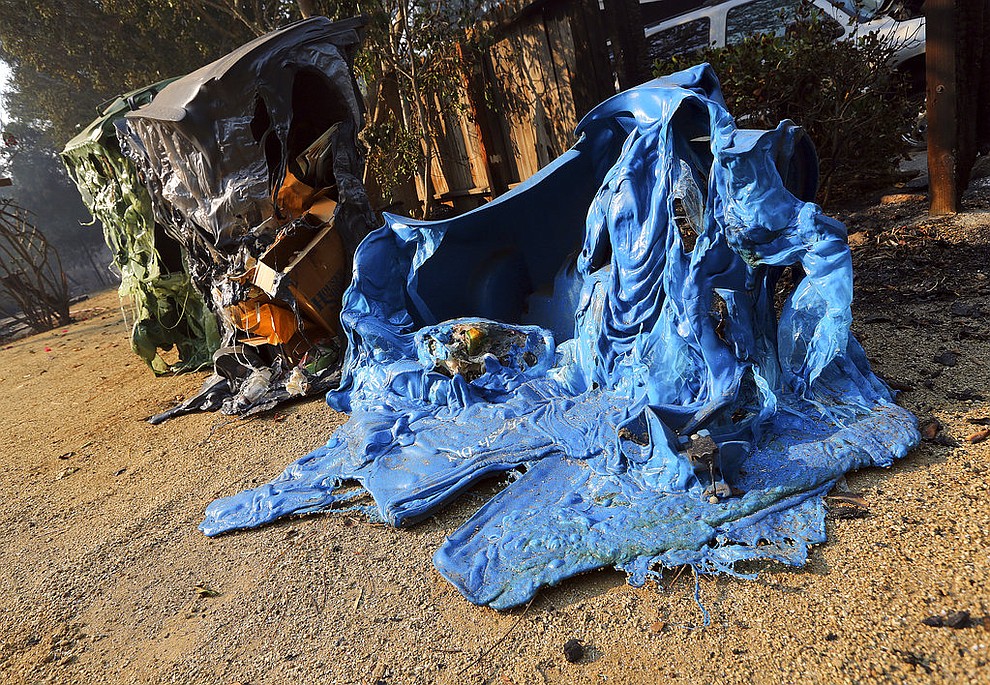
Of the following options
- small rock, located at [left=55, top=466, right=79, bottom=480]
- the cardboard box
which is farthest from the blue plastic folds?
small rock, located at [left=55, top=466, right=79, bottom=480]

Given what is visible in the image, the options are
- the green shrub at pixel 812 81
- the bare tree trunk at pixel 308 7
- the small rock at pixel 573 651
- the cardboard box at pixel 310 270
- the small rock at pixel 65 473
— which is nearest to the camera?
the small rock at pixel 573 651

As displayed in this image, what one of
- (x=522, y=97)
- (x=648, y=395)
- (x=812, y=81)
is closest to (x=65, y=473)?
(x=648, y=395)

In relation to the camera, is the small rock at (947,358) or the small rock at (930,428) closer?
the small rock at (930,428)

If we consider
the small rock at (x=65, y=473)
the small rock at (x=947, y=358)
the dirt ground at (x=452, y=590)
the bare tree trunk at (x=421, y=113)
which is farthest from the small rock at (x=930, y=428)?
the bare tree trunk at (x=421, y=113)

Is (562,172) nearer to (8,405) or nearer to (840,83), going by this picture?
(840,83)

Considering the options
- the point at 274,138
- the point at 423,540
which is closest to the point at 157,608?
the point at 423,540

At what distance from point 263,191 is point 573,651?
153 inches

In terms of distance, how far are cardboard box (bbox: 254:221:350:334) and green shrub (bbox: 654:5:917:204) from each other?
287cm

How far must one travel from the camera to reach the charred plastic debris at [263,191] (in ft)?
15.2

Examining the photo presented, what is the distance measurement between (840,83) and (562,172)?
277cm

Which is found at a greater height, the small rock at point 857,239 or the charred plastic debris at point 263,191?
the charred plastic debris at point 263,191

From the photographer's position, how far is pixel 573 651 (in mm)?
1984

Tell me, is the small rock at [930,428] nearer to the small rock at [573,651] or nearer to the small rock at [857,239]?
the small rock at [573,651]

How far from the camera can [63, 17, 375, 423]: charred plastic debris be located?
15.2ft
